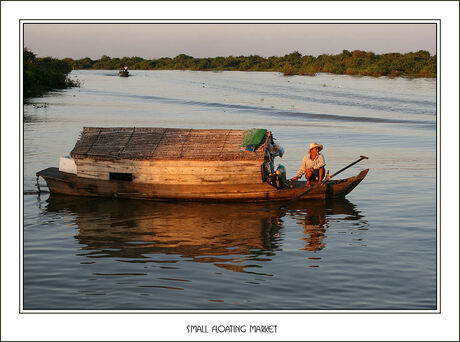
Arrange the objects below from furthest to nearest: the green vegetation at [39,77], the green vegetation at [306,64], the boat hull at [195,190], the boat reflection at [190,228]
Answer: the green vegetation at [306,64], the green vegetation at [39,77], the boat hull at [195,190], the boat reflection at [190,228]

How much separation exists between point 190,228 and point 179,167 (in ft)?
6.83

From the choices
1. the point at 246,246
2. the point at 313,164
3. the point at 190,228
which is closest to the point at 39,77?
the point at 313,164

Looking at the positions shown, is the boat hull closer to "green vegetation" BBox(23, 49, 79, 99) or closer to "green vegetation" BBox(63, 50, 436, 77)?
"green vegetation" BBox(23, 49, 79, 99)

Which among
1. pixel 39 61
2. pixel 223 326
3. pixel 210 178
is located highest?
pixel 39 61

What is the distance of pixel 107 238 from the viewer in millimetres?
13695

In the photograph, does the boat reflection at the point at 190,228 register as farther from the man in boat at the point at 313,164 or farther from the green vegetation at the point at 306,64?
the green vegetation at the point at 306,64

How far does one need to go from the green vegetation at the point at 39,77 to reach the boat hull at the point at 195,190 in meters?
29.1

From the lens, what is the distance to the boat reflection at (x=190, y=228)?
12.4 meters

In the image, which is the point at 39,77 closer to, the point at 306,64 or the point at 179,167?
the point at 179,167

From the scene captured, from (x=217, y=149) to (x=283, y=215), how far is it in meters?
2.24

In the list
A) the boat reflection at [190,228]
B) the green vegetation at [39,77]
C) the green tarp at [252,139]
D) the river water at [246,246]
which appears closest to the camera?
the river water at [246,246]

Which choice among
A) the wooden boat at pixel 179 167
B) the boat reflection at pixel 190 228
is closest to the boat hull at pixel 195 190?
the wooden boat at pixel 179 167

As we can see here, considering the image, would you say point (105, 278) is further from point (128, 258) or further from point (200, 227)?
point (200, 227)

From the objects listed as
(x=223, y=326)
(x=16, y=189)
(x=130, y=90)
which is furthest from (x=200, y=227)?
(x=130, y=90)
